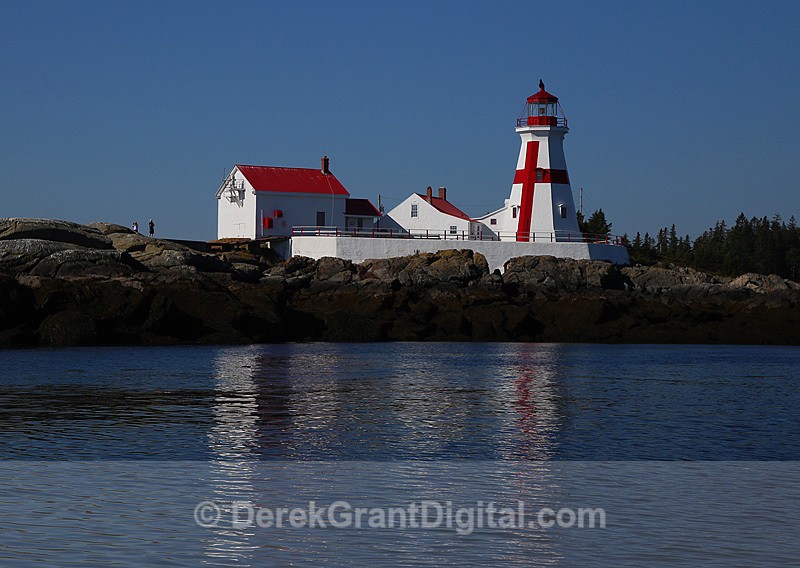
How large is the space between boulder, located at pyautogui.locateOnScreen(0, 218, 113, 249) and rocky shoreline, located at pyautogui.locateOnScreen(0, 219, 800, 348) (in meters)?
0.07

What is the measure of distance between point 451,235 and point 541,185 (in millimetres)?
5572

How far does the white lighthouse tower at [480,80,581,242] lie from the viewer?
5188 centimetres

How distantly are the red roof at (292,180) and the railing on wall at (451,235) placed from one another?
219 centimetres

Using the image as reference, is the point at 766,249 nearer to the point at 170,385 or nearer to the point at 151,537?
the point at 170,385

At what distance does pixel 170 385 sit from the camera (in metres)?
18.9

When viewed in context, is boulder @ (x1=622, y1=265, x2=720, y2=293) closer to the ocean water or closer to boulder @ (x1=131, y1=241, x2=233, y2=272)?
boulder @ (x1=131, y1=241, x2=233, y2=272)

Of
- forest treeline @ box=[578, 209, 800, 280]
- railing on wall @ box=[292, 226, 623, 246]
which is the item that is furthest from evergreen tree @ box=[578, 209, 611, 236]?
railing on wall @ box=[292, 226, 623, 246]

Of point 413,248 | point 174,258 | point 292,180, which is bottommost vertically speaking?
point 174,258

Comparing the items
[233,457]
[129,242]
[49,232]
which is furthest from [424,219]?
[233,457]

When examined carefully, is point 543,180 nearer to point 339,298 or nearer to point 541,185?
point 541,185

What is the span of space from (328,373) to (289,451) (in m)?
10.3

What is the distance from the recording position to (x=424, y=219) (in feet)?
181

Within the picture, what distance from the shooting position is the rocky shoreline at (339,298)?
96.8 ft

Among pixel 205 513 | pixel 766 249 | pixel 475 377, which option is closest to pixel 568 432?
pixel 205 513
